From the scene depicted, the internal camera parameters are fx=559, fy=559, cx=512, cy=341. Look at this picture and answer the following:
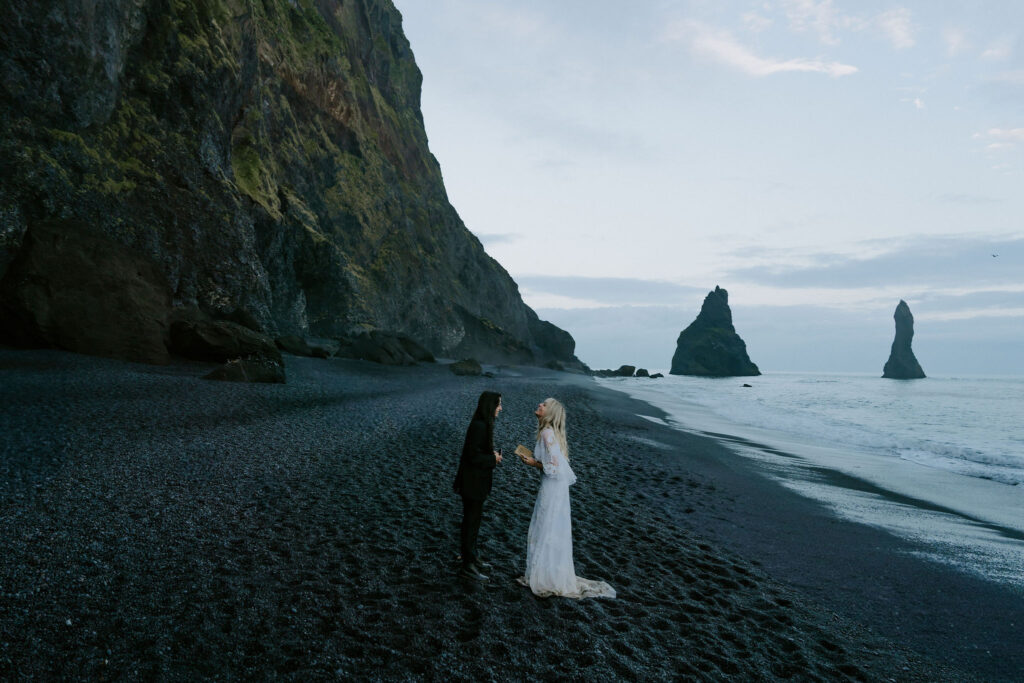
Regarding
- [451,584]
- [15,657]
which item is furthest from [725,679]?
[15,657]

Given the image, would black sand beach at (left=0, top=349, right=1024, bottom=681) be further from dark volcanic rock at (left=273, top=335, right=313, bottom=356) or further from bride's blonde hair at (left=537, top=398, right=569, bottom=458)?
dark volcanic rock at (left=273, top=335, right=313, bottom=356)

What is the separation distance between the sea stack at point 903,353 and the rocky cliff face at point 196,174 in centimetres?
15871

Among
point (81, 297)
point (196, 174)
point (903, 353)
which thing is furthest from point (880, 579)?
point (903, 353)

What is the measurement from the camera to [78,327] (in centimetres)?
1934

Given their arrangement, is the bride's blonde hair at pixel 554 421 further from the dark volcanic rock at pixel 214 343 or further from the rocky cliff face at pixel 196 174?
the rocky cliff face at pixel 196 174

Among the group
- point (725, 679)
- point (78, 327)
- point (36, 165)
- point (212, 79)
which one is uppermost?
point (212, 79)

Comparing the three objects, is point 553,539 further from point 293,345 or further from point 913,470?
point 293,345

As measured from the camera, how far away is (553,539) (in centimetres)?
655

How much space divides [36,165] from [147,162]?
221 inches

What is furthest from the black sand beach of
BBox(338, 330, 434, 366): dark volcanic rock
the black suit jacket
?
BBox(338, 330, 434, 366): dark volcanic rock

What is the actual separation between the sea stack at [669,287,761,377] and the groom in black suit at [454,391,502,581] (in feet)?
528

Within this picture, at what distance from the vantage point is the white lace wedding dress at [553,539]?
6.50 m

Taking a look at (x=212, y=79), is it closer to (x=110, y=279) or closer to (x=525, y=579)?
(x=110, y=279)

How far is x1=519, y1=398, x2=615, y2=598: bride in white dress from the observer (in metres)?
6.50
